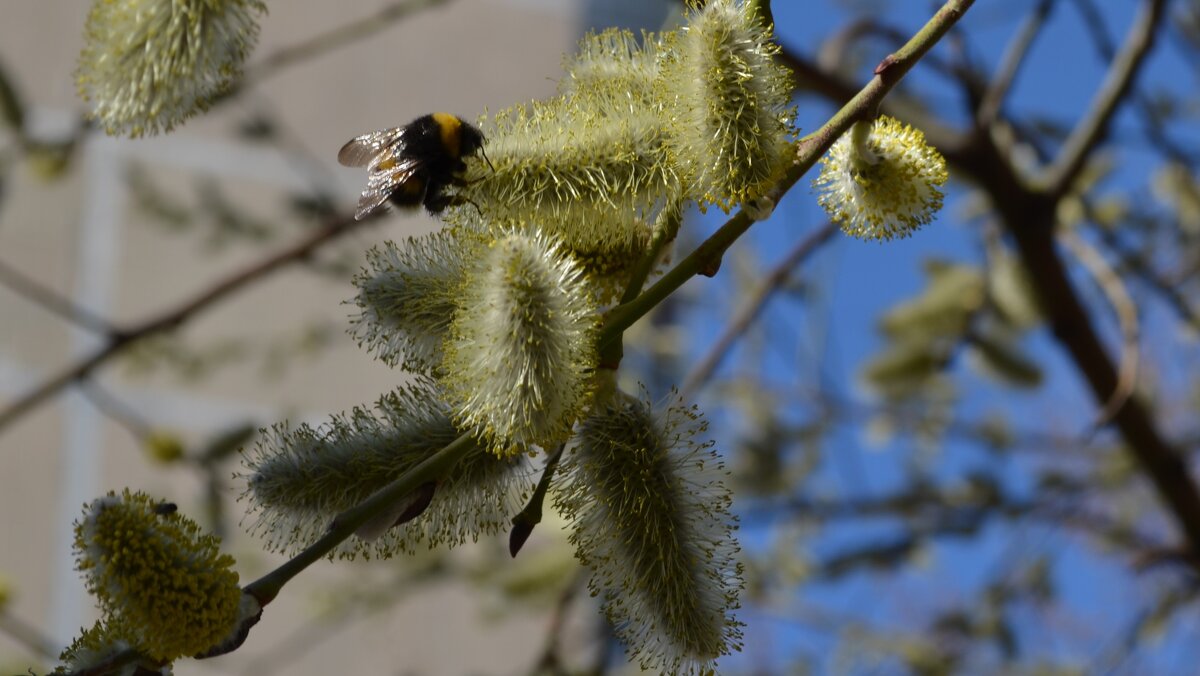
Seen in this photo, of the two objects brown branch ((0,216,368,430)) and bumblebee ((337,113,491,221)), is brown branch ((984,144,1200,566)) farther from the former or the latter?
bumblebee ((337,113,491,221))

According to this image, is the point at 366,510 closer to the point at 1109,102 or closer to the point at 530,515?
the point at 530,515

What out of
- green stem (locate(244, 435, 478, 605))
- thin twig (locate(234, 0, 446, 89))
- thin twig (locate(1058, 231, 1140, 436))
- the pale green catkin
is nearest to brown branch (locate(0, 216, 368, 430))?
thin twig (locate(234, 0, 446, 89))

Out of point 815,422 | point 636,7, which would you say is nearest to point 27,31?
point 636,7

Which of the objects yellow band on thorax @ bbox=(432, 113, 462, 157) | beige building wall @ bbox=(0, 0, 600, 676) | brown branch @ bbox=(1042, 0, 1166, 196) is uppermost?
beige building wall @ bbox=(0, 0, 600, 676)

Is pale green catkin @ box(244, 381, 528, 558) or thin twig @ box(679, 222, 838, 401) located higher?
thin twig @ box(679, 222, 838, 401)

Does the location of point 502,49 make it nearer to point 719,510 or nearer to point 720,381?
point 720,381

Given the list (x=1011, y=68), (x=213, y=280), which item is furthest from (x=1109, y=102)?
(x=213, y=280)
